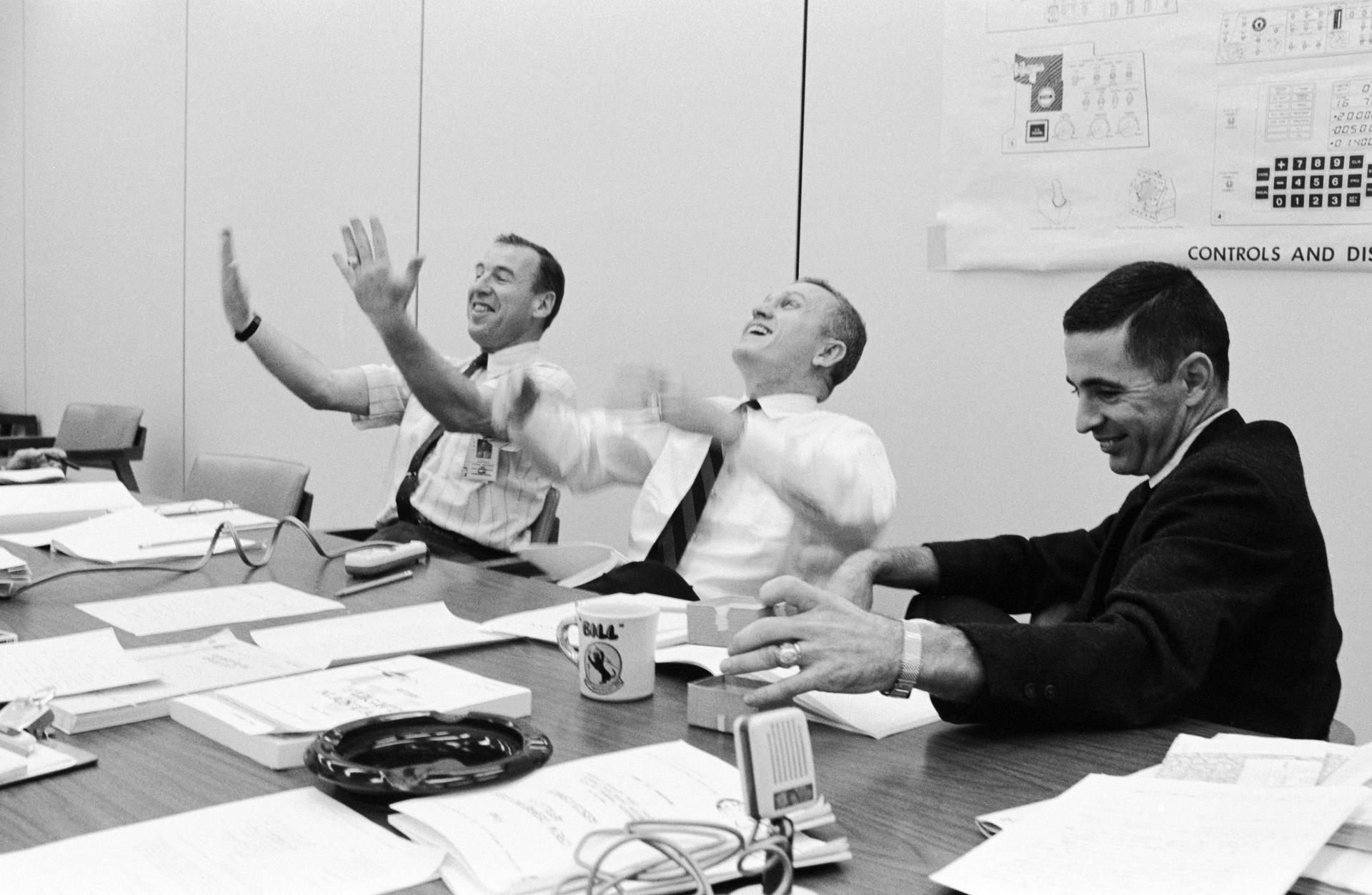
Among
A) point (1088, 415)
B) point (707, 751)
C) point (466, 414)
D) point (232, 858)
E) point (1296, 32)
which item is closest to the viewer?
point (232, 858)

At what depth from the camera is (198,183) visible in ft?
19.0

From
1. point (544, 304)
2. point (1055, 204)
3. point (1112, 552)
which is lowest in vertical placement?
point (1112, 552)

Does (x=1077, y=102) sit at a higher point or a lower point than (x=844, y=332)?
higher

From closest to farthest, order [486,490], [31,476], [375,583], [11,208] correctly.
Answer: [375,583], [31,476], [486,490], [11,208]

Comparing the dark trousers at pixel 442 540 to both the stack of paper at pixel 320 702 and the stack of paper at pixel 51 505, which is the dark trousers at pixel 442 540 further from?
the stack of paper at pixel 320 702

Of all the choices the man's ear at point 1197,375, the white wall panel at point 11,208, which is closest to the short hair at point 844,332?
the man's ear at point 1197,375

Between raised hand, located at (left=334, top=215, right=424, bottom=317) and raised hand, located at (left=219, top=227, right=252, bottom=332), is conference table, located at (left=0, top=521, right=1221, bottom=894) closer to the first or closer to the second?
raised hand, located at (left=334, top=215, right=424, bottom=317)

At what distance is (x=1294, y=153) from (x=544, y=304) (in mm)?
1876

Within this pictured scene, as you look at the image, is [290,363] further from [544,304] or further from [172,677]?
[172,677]

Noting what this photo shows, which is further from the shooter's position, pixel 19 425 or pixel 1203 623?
pixel 19 425

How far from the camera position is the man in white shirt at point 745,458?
8.50 ft

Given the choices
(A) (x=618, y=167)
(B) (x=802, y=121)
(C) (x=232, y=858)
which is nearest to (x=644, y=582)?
(C) (x=232, y=858)

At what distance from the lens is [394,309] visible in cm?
283

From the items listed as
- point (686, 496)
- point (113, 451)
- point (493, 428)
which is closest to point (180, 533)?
point (493, 428)
